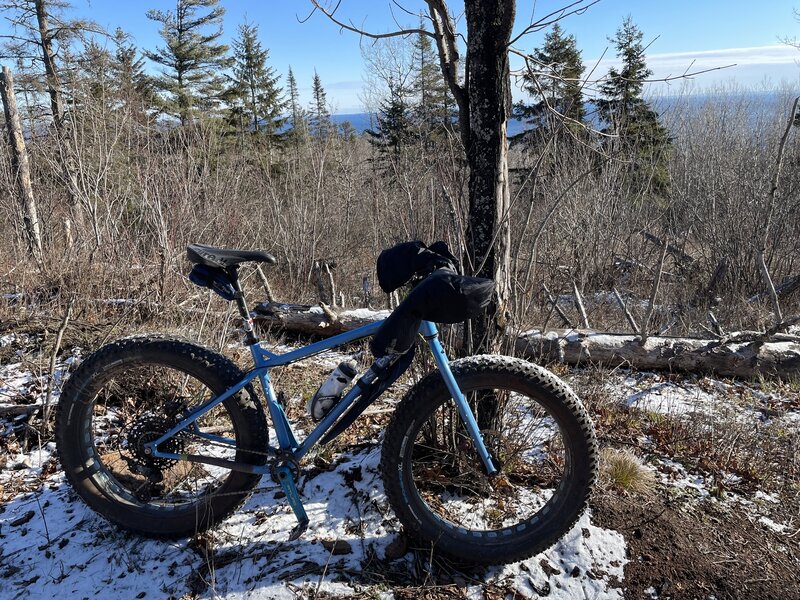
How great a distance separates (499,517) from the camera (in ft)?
7.71

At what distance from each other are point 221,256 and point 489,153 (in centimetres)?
136

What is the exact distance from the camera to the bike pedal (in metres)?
2.20

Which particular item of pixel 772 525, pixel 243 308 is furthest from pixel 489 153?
pixel 772 525

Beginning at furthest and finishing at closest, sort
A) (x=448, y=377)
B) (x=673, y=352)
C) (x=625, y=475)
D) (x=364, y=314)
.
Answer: (x=364, y=314), (x=673, y=352), (x=625, y=475), (x=448, y=377)

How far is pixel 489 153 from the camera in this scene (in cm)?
238

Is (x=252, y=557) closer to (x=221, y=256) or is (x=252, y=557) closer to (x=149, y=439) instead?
(x=149, y=439)

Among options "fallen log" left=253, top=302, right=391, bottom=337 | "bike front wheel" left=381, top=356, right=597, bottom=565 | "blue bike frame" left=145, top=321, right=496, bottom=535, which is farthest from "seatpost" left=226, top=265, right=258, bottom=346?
"fallen log" left=253, top=302, right=391, bottom=337

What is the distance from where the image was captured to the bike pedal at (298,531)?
220 cm

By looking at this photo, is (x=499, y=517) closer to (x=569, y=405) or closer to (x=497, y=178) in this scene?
(x=569, y=405)

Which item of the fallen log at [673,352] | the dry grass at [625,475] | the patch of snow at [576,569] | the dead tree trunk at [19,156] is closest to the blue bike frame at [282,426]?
the patch of snow at [576,569]

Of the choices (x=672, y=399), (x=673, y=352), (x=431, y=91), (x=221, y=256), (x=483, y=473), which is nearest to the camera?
(x=221, y=256)

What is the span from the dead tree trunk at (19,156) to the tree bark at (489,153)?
7.26 metres

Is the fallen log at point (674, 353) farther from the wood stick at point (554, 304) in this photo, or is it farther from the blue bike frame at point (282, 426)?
the blue bike frame at point (282, 426)

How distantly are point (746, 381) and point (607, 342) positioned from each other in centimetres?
133
